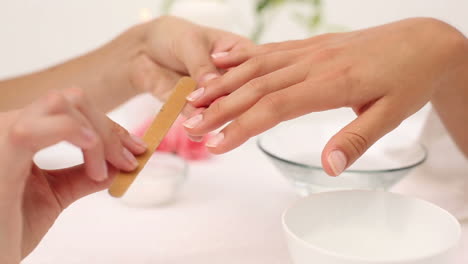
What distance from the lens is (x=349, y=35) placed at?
2.15ft

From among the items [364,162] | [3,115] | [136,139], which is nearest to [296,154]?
[364,162]

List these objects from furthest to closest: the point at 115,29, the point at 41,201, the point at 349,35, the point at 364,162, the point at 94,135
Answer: the point at 115,29 → the point at 364,162 → the point at 349,35 → the point at 41,201 → the point at 94,135

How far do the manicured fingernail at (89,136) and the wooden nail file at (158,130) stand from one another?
91 mm

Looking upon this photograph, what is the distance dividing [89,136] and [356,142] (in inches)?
10.3

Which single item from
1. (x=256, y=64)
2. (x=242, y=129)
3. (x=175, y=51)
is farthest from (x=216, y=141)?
(x=175, y=51)

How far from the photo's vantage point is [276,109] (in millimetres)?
532

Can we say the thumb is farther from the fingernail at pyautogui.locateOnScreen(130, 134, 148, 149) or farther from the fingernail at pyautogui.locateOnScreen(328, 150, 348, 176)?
the fingernail at pyautogui.locateOnScreen(130, 134, 148, 149)

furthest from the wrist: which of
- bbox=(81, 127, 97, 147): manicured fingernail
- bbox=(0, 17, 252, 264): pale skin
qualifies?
bbox=(81, 127, 97, 147): manicured fingernail

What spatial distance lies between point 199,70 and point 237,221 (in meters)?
0.21

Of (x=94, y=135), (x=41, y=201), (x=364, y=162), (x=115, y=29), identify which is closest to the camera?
(x=94, y=135)

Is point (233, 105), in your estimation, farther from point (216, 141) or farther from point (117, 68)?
point (117, 68)

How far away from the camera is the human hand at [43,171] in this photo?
36 centimetres

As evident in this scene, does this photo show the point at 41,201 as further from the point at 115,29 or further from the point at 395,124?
the point at 115,29

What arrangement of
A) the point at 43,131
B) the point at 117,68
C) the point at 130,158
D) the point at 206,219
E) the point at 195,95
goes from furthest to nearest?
the point at 117,68 < the point at 206,219 < the point at 195,95 < the point at 130,158 < the point at 43,131
